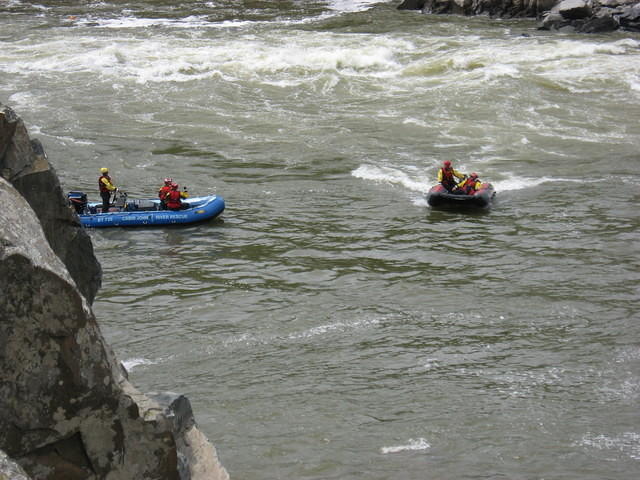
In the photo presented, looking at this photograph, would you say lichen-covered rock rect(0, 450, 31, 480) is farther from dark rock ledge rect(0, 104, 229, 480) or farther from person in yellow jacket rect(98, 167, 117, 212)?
person in yellow jacket rect(98, 167, 117, 212)

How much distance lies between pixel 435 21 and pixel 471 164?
18877 mm

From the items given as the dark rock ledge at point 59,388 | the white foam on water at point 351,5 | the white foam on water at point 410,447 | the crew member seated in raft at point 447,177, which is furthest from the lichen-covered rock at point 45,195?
the white foam on water at point 351,5

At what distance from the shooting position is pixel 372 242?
17.2 m

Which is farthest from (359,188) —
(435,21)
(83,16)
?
(83,16)

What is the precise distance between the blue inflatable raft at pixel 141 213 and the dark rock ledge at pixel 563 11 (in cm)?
2302

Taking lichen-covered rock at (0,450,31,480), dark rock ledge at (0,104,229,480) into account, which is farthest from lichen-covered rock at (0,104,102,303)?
lichen-covered rock at (0,450,31,480)

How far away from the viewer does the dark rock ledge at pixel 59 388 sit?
5402 mm

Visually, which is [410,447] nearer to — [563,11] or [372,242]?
[372,242]

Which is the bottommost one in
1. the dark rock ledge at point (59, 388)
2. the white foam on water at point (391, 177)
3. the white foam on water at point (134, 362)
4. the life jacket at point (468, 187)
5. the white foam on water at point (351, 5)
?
the white foam on water at point (134, 362)

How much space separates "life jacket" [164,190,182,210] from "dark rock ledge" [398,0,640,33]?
23273 millimetres

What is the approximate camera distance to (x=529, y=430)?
1010 cm

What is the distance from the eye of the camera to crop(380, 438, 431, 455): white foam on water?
9578 millimetres

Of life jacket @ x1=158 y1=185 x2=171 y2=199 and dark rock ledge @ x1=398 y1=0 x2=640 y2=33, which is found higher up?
dark rock ledge @ x1=398 y1=0 x2=640 y2=33

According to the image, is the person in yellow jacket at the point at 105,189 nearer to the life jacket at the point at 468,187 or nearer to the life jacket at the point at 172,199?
the life jacket at the point at 172,199
